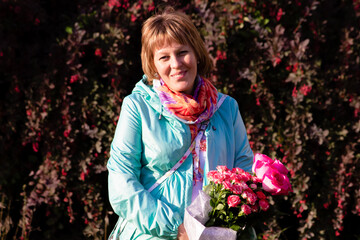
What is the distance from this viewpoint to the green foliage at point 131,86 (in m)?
3.79

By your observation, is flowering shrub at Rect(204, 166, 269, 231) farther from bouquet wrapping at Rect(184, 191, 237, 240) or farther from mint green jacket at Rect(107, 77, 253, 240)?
mint green jacket at Rect(107, 77, 253, 240)

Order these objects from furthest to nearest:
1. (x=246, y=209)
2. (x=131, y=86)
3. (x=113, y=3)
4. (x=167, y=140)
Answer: (x=131, y=86) < (x=113, y=3) < (x=167, y=140) < (x=246, y=209)

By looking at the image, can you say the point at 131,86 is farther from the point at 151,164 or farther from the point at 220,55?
the point at 151,164

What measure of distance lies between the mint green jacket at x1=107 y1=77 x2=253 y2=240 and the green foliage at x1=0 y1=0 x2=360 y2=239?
1541 millimetres

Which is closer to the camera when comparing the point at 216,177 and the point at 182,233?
the point at 216,177

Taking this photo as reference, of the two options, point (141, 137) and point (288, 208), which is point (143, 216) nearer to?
point (141, 137)

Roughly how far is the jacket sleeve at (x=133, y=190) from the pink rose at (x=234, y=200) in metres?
0.34

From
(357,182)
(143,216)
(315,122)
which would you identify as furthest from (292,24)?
(143,216)

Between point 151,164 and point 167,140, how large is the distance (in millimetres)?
138

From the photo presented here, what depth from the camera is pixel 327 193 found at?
12.8 ft

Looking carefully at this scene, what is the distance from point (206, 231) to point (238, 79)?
2186mm

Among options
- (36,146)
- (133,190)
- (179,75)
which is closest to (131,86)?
(36,146)

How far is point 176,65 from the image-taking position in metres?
2.26

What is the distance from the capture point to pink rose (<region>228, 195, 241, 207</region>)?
5.96ft
